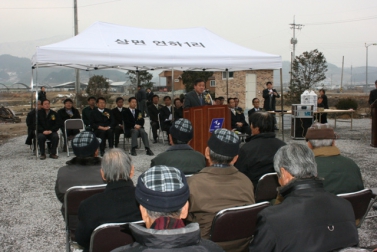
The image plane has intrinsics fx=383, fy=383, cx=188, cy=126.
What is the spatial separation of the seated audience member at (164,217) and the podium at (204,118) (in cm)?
612

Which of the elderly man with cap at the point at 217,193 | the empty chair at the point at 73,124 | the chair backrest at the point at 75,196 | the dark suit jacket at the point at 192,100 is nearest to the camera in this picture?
the elderly man with cap at the point at 217,193

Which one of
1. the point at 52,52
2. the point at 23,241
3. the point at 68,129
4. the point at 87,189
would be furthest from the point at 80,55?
the point at 87,189

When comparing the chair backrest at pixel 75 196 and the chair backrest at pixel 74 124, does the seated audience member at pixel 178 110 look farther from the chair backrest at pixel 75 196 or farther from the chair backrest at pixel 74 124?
the chair backrest at pixel 75 196

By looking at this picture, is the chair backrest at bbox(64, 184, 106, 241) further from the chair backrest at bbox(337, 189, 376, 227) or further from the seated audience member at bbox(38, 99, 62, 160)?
the seated audience member at bbox(38, 99, 62, 160)

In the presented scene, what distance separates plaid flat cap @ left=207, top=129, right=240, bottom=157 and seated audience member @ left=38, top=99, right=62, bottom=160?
6.54 m

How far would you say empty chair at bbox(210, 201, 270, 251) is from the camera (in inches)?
93.9

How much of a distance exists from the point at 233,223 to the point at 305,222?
0.60 metres

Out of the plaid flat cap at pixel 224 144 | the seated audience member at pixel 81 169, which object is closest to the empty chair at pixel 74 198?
the seated audience member at pixel 81 169

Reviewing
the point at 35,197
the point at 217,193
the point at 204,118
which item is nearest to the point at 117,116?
the point at 204,118

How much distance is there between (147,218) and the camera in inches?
60.7

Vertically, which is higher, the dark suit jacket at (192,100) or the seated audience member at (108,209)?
the dark suit jacket at (192,100)

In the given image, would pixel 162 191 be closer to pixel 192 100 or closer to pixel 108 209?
pixel 108 209

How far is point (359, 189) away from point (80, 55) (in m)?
6.10

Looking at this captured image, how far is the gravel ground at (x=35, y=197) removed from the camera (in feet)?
13.7
